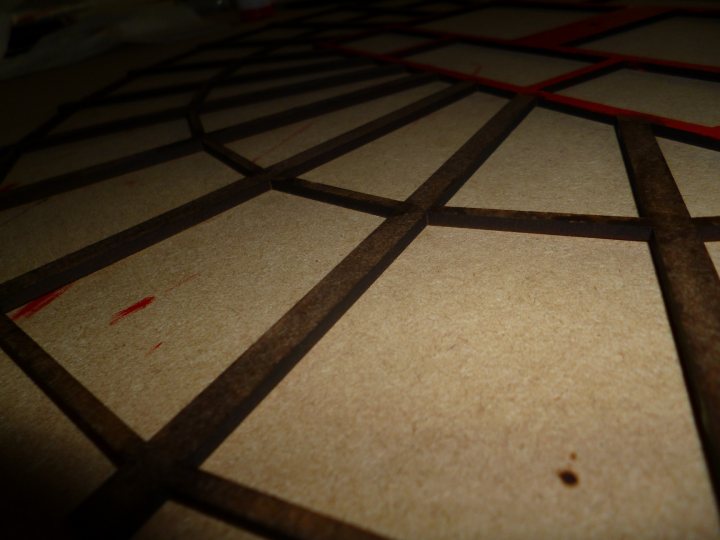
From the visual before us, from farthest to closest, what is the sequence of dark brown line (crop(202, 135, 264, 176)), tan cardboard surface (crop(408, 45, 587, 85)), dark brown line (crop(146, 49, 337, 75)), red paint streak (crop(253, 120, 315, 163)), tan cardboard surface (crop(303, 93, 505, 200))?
1. dark brown line (crop(146, 49, 337, 75))
2. tan cardboard surface (crop(408, 45, 587, 85))
3. red paint streak (crop(253, 120, 315, 163))
4. dark brown line (crop(202, 135, 264, 176))
5. tan cardboard surface (crop(303, 93, 505, 200))

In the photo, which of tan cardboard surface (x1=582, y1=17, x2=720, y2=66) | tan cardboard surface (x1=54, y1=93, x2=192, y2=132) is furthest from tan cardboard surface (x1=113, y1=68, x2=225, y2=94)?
tan cardboard surface (x1=582, y1=17, x2=720, y2=66)

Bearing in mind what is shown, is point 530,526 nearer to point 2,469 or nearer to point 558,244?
point 558,244

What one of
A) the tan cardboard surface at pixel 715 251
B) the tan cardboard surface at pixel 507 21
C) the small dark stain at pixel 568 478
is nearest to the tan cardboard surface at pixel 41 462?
the small dark stain at pixel 568 478

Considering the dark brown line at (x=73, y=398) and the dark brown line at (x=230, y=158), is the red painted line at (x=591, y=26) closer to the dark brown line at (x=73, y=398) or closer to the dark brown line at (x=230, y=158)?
the dark brown line at (x=230, y=158)

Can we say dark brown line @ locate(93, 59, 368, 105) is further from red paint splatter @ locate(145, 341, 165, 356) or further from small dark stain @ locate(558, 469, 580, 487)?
small dark stain @ locate(558, 469, 580, 487)

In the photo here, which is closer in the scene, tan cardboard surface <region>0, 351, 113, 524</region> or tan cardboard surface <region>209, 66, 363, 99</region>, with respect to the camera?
tan cardboard surface <region>0, 351, 113, 524</region>

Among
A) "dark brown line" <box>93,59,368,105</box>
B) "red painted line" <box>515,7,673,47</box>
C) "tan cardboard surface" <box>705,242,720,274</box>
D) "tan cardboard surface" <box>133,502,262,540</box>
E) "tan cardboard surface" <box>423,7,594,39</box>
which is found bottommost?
"tan cardboard surface" <box>133,502,262,540</box>

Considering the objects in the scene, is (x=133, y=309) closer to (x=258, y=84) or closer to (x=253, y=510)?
(x=253, y=510)

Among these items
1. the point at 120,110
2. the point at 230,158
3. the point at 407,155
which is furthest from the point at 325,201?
the point at 120,110
